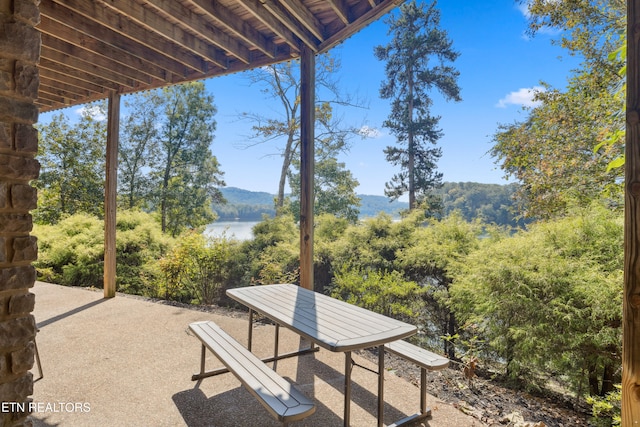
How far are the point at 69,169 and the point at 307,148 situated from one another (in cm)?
1239

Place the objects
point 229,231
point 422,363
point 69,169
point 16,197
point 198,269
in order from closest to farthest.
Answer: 1. point 16,197
2. point 422,363
3. point 198,269
4. point 229,231
5. point 69,169

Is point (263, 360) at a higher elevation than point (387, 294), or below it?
below

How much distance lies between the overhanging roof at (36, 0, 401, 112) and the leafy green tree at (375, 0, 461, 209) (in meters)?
10.1

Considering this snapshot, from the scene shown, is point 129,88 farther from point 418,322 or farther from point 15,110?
point 418,322

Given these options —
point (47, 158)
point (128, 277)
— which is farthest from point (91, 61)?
point (47, 158)

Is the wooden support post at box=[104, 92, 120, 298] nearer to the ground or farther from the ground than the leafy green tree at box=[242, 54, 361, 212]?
nearer to the ground

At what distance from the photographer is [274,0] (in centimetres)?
278

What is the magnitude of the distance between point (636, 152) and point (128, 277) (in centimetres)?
701

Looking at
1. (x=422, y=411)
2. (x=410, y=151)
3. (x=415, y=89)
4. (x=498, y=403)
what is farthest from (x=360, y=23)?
(x=415, y=89)

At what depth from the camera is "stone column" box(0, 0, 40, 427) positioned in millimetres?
1286

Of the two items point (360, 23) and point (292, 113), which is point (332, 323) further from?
point (292, 113)

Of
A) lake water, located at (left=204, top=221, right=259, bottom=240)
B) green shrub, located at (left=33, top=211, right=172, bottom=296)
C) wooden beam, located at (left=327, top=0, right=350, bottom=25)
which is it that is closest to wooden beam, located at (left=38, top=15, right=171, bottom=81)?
wooden beam, located at (left=327, top=0, right=350, bottom=25)

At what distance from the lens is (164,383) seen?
8.30 ft

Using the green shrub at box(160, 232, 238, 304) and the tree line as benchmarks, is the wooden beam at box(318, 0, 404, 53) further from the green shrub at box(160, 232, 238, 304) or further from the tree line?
the green shrub at box(160, 232, 238, 304)
